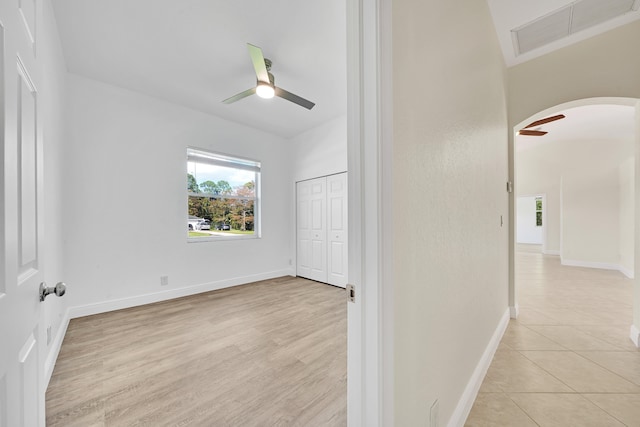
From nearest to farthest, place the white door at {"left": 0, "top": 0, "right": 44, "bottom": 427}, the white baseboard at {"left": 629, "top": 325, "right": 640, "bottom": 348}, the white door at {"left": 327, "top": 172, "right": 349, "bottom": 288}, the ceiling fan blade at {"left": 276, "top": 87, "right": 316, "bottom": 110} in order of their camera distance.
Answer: the white door at {"left": 0, "top": 0, "right": 44, "bottom": 427}
the white baseboard at {"left": 629, "top": 325, "right": 640, "bottom": 348}
the ceiling fan blade at {"left": 276, "top": 87, "right": 316, "bottom": 110}
the white door at {"left": 327, "top": 172, "right": 349, "bottom": 288}

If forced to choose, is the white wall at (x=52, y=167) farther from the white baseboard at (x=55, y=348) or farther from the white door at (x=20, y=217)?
the white door at (x=20, y=217)

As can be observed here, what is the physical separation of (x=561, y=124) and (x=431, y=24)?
594cm

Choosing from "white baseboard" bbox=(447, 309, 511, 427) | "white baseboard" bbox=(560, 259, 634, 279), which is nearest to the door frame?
"white baseboard" bbox=(447, 309, 511, 427)

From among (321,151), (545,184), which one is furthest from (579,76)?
(545,184)

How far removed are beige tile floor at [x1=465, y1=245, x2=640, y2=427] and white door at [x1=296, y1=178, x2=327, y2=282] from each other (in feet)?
9.20

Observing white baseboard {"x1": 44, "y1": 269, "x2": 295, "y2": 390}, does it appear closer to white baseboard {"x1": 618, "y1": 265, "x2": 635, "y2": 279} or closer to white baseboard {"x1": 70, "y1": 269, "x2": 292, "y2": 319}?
white baseboard {"x1": 70, "y1": 269, "x2": 292, "y2": 319}

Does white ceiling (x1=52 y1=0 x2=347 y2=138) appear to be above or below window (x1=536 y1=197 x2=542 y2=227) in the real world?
above

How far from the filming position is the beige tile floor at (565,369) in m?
1.44

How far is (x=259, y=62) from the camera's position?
231 centimetres

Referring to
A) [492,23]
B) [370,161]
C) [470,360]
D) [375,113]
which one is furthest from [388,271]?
[492,23]

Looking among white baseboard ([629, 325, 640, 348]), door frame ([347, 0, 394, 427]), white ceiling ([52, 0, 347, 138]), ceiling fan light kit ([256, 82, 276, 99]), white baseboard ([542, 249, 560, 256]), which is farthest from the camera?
white baseboard ([542, 249, 560, 256])

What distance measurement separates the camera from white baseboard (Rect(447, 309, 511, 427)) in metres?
1.33

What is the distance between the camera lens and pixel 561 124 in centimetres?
498

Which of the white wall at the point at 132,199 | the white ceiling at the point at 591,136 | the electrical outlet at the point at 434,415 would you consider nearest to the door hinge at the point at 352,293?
the electrical outlet at the point at 434,415
